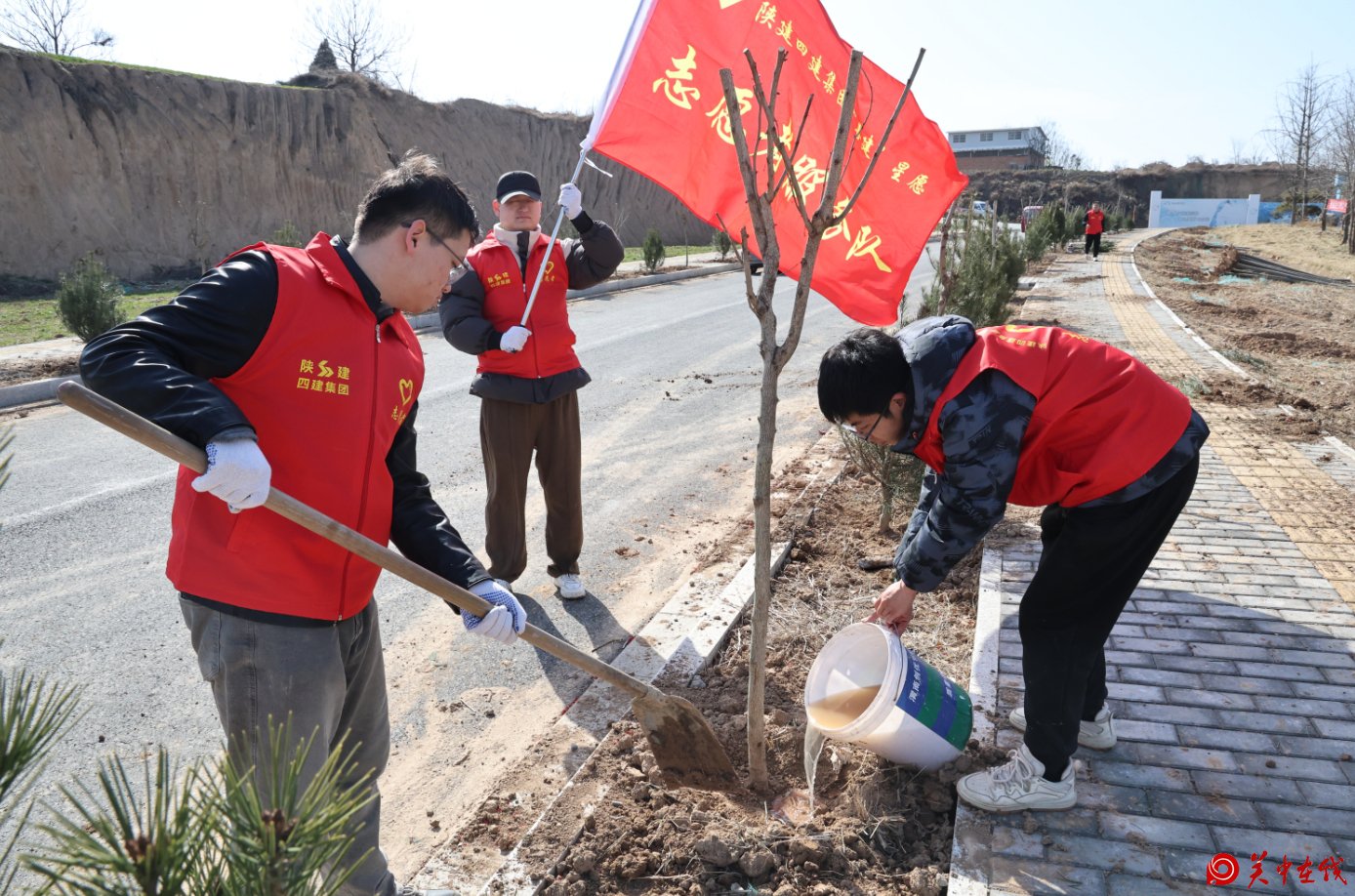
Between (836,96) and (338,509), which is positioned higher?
(836,96)

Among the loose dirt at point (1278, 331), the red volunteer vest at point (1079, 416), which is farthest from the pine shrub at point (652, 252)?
the red volunteer vest at point (1079, 416)

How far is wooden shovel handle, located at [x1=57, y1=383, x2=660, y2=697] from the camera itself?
4.86ft

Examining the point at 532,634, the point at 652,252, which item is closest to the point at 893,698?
the point at 532,634

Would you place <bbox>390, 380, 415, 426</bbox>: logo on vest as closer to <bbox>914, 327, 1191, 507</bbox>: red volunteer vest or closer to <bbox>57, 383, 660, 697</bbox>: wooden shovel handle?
<bbox>57, 383, 660, 697</bbox>: wooden shovel handle

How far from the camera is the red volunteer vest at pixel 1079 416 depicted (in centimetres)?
246

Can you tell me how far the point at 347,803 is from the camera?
1.08 meters

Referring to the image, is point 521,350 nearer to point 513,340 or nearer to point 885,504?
point 513,340

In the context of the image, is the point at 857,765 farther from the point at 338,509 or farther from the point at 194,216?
the point at 194,216

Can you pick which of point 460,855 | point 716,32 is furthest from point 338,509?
point 716,32

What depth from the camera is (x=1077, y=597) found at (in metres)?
2.66

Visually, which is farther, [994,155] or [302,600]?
[994,155]

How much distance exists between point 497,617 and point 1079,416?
170cm

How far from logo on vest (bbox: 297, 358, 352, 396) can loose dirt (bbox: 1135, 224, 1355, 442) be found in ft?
24.4

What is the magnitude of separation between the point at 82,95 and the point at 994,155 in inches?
2999
